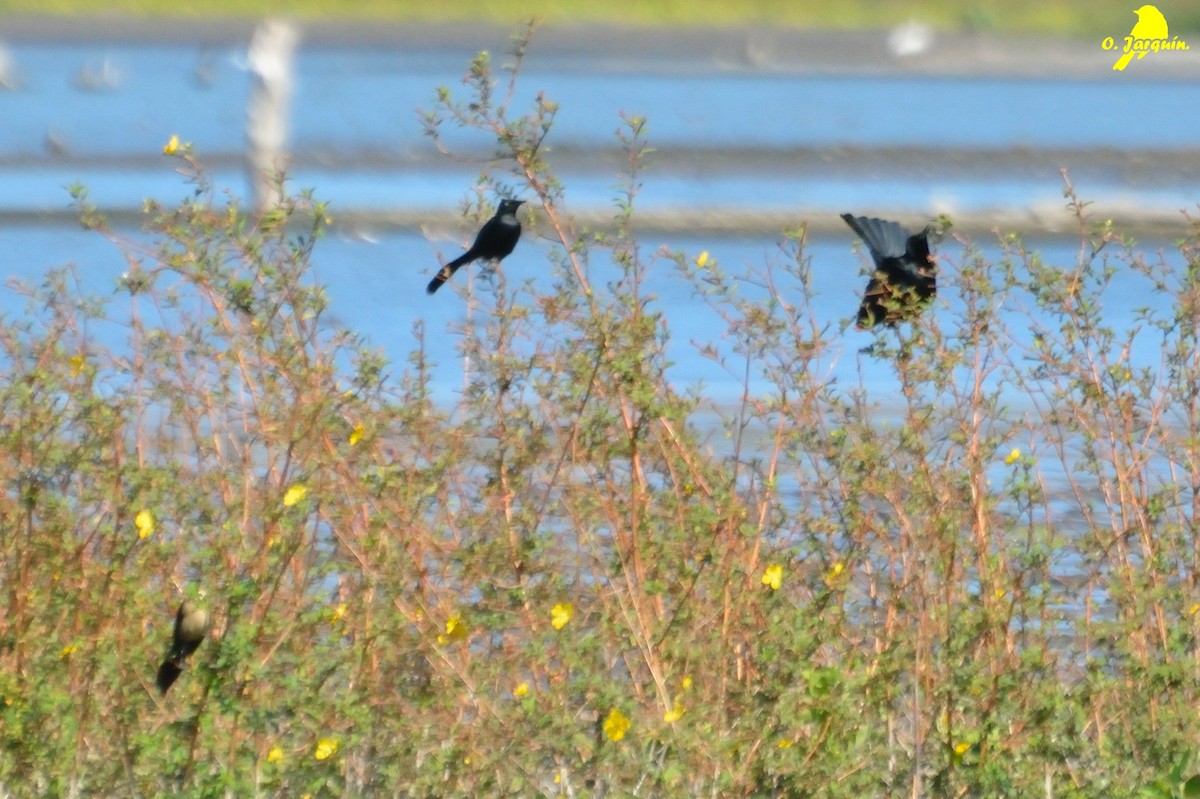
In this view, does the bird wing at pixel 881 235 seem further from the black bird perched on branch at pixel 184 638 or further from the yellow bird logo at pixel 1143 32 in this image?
the black bird perched on branch at pixel 184 638

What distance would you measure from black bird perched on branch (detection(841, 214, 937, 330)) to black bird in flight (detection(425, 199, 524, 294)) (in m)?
0.63

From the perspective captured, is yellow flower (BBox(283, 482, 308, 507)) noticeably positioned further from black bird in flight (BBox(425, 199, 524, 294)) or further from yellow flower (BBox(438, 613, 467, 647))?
black bird in flight (BBox(425, 199, 524, 294))

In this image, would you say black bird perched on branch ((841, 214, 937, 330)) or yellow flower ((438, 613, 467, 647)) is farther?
black bird perched on branch ((841, 214, 937, 330))

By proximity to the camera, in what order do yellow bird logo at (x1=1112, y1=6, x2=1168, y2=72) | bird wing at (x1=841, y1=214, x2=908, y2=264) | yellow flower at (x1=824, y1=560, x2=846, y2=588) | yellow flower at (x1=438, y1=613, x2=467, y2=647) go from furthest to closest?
1. bird wing at (x1=841, y1=214, x2=908, y2=264)
2. yellow bird logo at (x1=1112, y1=6, x2=1168, y2=72)
3. yellow flower at (x1=824, y1=560, x2=846, y2=588)
4. yellow flower at (x1=438, y1=613, x2=467, y2=647)

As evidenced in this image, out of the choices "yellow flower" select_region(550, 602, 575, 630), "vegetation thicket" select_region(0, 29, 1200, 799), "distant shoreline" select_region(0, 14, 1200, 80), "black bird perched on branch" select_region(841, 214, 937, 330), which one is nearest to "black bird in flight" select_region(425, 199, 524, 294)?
"vegetation thicket" select_region(0, 29, 1200, 799)

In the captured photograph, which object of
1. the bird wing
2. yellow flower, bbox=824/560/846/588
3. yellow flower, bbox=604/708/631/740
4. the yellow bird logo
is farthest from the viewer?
the bird wing

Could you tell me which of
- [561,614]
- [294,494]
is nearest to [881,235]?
[561,614]

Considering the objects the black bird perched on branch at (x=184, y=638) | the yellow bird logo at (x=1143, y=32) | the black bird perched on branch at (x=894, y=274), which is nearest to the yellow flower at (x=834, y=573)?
the black bird perched on branch at (x=894, y=274)

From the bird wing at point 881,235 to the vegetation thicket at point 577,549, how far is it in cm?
38

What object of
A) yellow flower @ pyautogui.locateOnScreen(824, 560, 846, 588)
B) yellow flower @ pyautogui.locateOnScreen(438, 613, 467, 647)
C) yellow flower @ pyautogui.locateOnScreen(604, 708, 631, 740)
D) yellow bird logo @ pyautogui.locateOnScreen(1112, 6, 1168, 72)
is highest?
yellow bird logo @ pyautogui.locateOnScreen(1112, 6, 1168, 72)

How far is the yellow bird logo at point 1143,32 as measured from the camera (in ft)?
9.82

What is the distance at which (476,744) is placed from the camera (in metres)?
2.55

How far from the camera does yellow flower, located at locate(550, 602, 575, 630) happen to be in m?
2.55

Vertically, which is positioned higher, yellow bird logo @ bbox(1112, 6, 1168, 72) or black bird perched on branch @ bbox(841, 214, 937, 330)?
yellow bird logo @ bbox(1112, 6, 1168, 72)
